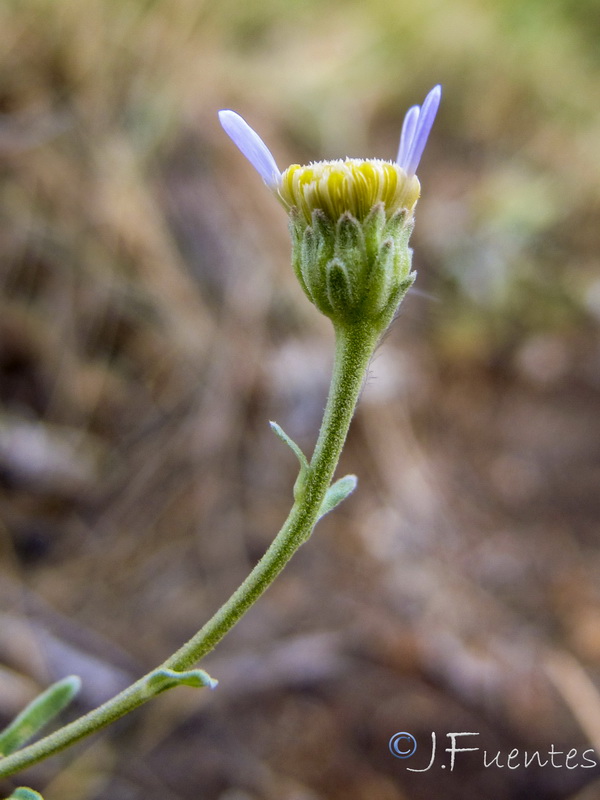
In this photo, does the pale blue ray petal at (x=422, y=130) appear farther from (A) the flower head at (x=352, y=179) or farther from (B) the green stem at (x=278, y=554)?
(B) the green stem at (x=278, y=554)

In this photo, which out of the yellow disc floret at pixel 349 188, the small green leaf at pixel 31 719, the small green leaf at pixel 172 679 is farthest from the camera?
the small green leaf at pixel 31 719

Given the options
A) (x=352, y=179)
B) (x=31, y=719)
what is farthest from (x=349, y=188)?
(x=31, y=719)

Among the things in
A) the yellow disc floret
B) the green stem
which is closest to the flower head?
the yellow disc floret

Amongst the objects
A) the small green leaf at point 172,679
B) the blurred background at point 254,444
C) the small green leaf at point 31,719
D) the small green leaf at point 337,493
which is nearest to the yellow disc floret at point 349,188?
the small green leaf at point 337,493

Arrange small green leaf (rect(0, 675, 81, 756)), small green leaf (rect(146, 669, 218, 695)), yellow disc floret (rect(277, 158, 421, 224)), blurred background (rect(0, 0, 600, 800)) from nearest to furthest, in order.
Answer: small green leaf (rect(146, 669, 218, 695))
yellow disc floret (rect(277, 158, 421, 224))
small green leaf (rect(0, 675, 81, 756))
blurred background (rect(0, 0, 600, 800))

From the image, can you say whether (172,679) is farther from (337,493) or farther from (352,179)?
(352,179)

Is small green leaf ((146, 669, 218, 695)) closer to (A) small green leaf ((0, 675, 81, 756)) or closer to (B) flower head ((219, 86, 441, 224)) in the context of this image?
(A) small green leaf ((0, 675, 81, 756))

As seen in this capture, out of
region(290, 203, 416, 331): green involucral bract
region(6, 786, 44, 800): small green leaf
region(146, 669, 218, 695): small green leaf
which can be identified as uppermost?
region(290, 203, 416, 331): green involucral bract
